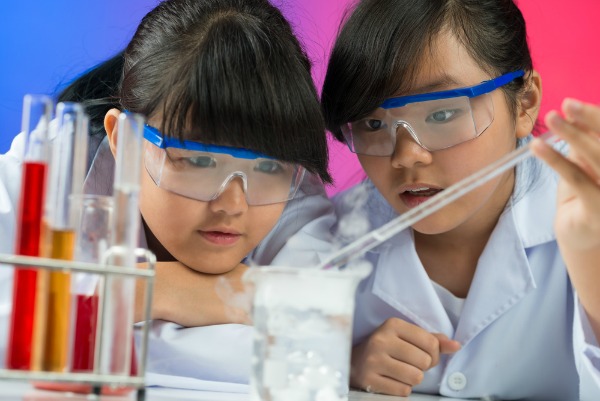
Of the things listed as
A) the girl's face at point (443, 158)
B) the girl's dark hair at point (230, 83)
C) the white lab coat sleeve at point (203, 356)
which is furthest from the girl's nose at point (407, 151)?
the white lab coat sleeve at point (203, 356)

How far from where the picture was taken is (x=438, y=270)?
2197 millimetres

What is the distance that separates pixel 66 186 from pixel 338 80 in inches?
41.8

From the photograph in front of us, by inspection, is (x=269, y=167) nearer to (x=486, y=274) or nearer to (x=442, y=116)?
(x=442, y=116)

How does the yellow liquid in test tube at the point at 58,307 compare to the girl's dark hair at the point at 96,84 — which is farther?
the girl's dark hair at the point at 96,84

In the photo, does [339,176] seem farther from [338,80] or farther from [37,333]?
[37,333]

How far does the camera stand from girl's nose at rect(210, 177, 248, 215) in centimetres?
177

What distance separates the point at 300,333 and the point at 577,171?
19.8 inches

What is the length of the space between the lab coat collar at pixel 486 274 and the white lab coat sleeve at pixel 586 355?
278 mm

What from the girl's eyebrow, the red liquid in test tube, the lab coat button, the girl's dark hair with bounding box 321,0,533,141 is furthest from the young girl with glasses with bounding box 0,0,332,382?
the red liquid in test tube

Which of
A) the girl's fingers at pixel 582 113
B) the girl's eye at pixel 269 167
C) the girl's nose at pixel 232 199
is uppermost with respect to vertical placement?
the girl's fingers at pixel 582 113

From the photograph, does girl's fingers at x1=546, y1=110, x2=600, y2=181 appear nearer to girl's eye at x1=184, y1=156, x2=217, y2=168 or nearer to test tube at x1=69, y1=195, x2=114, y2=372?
test tube at x1=69, y1=195, x2=114, y2=372

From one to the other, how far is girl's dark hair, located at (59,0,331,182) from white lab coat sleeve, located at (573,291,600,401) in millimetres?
647

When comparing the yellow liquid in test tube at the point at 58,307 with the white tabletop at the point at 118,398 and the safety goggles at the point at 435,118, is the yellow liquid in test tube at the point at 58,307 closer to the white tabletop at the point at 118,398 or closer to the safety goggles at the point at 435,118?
the white tabletop at the point at 118,398

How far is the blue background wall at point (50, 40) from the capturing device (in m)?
3.34
